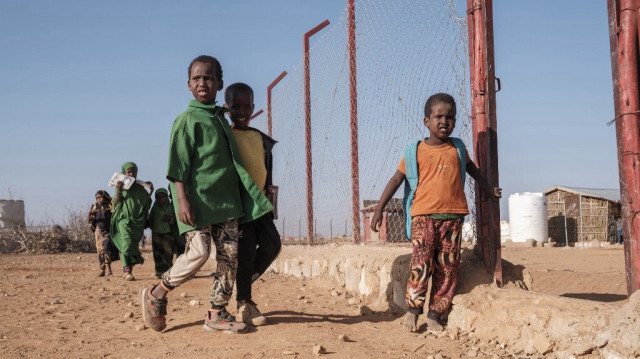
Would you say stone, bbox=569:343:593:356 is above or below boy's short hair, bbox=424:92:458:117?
below

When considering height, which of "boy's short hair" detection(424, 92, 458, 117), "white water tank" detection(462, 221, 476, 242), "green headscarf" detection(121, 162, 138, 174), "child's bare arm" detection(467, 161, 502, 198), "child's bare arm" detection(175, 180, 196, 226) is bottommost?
"white water tank" detection(462, 221, 476, 242)

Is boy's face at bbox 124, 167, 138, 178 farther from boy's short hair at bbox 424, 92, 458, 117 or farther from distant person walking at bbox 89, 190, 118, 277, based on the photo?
boy's short hair at bbox 424, 92, 458, 117

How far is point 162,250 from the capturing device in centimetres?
783

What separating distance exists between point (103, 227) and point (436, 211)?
6433 mm

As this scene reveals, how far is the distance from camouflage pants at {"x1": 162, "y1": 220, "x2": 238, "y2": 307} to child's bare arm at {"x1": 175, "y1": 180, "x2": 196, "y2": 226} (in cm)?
12

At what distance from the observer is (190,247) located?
10.7 feet

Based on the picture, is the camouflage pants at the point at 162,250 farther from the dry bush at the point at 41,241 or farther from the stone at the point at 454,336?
the dry bush at the point at 41,241

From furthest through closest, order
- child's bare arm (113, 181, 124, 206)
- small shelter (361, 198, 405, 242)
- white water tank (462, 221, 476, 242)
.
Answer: child's bare arm (113, 181, 124, 206), small shelter (361, 198, 405, 242), white water tank (462, 221, 476, 242)

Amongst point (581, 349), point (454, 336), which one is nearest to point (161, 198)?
point (454, 336)

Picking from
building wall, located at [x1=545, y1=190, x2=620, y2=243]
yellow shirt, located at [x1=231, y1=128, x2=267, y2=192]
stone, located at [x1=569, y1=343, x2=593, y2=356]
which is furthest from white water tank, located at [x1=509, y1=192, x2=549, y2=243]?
stone, located at [x1=569, y1=343, x2=593, y2=356]

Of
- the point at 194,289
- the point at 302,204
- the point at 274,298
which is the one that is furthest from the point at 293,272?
the point at 274,298

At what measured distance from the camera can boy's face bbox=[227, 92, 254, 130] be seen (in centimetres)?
357

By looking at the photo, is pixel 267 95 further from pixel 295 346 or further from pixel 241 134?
pixel 295 346

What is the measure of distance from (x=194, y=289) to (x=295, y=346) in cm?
319
